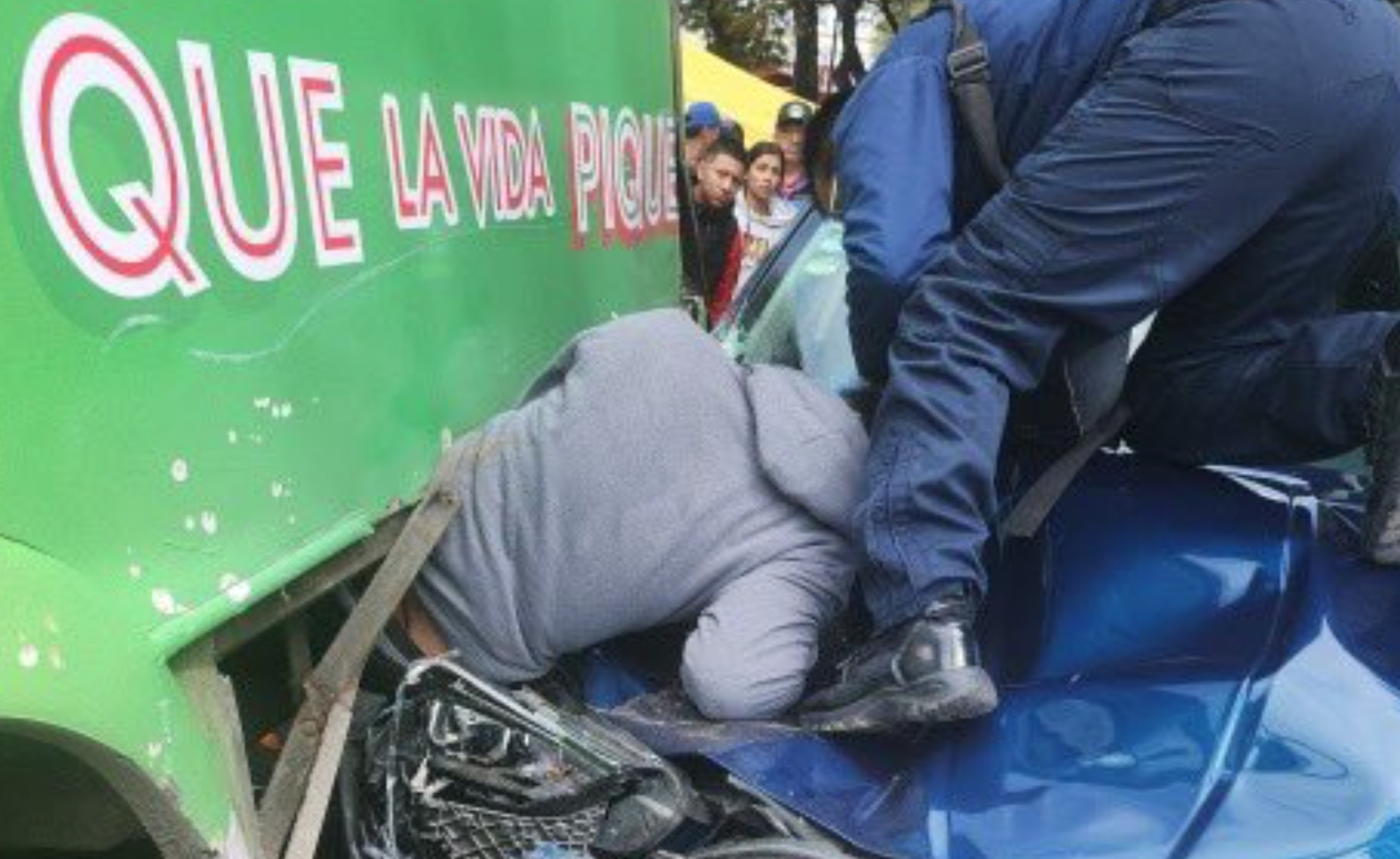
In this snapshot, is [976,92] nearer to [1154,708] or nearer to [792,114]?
[1154,708]

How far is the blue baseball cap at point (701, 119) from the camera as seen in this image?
6.73m

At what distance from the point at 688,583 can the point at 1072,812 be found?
589mm

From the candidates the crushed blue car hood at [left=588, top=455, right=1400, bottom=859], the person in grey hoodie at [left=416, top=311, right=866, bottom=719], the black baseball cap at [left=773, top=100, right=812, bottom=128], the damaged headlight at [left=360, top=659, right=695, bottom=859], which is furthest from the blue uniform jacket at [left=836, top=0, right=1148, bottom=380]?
the black baseball cap at [left=773, top=100, right=812, bottom=128]

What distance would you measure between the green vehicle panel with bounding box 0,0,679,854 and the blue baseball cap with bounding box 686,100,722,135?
4.51m

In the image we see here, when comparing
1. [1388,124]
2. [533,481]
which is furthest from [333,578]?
[1388,124]

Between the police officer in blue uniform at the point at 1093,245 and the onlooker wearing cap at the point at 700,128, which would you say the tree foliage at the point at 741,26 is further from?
the police officer in blue uniform at the point at 1093,245

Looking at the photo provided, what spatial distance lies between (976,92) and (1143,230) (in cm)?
33

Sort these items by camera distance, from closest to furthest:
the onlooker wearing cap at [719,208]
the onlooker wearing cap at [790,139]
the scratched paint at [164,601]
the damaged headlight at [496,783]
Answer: the scratched paint at [164,601] → the damaged headlight at [496,783] → the onlooker wearing cap at [719,208] → the onlooker wearing cap at [790,139]

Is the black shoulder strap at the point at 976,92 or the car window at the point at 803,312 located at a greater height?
the black shoulder strap at the point at 976,92

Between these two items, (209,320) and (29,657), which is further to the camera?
(209,320)

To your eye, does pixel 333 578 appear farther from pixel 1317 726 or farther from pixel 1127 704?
pixel 1317 726

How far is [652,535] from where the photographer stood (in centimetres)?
197

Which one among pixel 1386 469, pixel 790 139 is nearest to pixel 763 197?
pixel 790 139

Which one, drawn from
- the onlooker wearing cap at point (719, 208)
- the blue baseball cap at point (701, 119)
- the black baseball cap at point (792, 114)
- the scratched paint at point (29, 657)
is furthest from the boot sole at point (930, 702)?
the black baseball cap at point (792, 114)
